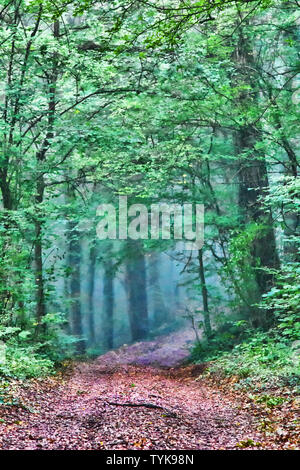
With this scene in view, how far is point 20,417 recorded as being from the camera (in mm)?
6145

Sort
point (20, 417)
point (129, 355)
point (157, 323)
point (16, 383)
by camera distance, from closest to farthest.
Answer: point (20, 417), point (16, 383), point (129, 355), point (157, 323)

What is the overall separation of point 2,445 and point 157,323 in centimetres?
2512

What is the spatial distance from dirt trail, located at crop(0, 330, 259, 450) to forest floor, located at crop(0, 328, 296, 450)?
0.01 metres

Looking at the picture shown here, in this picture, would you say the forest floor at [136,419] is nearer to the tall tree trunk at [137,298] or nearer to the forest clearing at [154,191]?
the forest clearing at [154,191]

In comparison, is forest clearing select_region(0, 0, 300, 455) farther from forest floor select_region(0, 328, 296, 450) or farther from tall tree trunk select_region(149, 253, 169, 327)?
tall tree trunk select_region(149, 253, 169, 327)

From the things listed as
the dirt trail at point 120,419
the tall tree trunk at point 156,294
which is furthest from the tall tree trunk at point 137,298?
the dirt trail at point 120,419

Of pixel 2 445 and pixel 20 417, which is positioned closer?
pixel 2 445

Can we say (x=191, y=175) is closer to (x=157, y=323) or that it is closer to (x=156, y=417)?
(x=156, y=417)

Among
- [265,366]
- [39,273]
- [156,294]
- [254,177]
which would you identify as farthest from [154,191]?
[156,294]

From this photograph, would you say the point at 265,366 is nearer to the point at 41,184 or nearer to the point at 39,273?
the point at 39,273

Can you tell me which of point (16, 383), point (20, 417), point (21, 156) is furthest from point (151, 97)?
point (20, 417)

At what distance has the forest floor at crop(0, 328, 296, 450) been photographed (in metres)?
4.93

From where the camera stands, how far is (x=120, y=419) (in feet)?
19.0

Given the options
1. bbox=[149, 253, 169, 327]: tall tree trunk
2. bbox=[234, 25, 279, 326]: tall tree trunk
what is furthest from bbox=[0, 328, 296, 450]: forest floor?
bbox=[149, 253, 169, 327]: tall tree trunk
